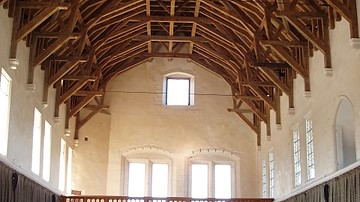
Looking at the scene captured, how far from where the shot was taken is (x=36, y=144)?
17.1m

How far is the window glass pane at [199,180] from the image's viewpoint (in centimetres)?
2383

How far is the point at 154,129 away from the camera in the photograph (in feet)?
79.3

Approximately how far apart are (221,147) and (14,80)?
38.0ft

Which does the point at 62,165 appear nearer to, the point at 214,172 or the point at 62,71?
the point at 62,71

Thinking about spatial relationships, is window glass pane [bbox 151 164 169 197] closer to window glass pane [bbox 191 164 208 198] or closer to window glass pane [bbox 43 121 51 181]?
window glass pane [bbox 191 164 208 198]

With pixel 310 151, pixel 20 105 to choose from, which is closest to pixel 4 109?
pixel 20 105

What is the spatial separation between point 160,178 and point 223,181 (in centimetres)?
249

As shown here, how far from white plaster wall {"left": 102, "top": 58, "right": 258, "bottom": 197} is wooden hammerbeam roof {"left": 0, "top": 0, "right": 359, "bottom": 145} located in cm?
61

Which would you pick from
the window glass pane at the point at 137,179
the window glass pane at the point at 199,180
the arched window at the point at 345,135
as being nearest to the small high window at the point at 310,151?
the arched window at the point at 345,135

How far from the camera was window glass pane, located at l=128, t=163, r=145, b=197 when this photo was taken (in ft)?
77.5

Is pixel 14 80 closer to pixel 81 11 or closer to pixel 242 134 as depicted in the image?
pixel 81 11

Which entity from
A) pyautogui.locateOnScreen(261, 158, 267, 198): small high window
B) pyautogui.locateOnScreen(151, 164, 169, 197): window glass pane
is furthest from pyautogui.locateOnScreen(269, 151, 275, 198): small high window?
pyautogui.locateOnScreen(151, 164, 169, 197): window glass pane

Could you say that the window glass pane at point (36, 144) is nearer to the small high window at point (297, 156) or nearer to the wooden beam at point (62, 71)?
the wooden beam at point (62, 71)

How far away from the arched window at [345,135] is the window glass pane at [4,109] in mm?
7542
